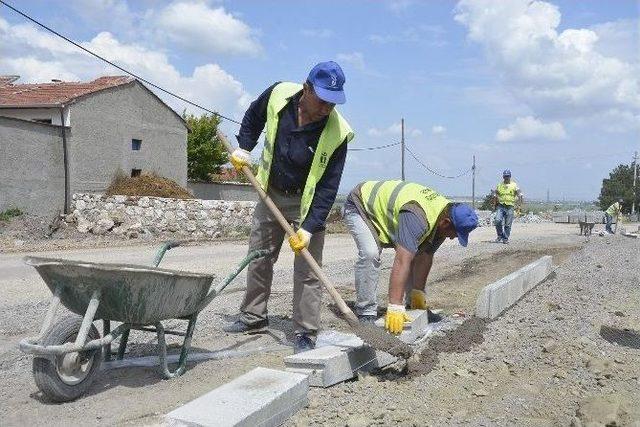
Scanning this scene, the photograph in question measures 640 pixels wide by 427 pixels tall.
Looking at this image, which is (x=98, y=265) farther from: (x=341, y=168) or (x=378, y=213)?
(x=378, y=213)

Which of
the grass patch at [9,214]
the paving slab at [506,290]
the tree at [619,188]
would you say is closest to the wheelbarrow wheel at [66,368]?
the paving slab at [506,290]

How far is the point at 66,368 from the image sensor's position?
3.28 meters

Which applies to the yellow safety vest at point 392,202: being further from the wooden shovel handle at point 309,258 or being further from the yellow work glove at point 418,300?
the wooden shovel handle at point 309,258

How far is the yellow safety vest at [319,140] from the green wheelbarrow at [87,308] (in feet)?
3.48

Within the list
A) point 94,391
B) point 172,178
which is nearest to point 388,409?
point 94,391

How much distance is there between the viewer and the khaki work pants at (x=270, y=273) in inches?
174

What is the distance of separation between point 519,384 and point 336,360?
1.19m

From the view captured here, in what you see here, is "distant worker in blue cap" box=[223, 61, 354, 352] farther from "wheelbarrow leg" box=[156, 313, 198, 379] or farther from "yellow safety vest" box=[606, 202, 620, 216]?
"yellow safety vest" box=[606, 202, 620, 216]

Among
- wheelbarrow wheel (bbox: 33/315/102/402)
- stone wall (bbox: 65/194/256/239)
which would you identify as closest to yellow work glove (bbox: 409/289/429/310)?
wheelbarrow wheel (bbox: 33/315/102/402)

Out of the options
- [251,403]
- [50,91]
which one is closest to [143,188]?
[50,91]

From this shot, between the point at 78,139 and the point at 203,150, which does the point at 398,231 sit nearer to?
the point at 78,139

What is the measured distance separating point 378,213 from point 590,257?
775cm

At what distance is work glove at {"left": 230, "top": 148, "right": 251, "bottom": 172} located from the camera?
4355mm

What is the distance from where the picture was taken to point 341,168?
4320 millimetres
